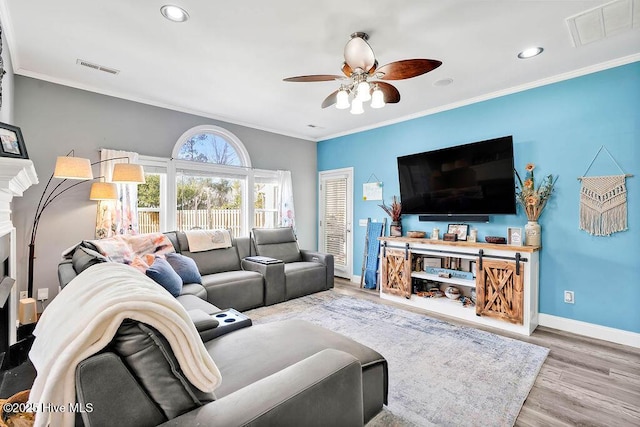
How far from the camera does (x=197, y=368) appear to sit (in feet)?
3.05

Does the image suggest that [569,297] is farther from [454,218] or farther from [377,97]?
[377,97]

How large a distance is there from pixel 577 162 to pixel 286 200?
3970mm

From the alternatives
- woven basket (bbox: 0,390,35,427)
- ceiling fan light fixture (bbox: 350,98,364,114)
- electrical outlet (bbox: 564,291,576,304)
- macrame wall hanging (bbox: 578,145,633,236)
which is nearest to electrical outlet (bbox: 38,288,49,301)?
woven basket (bbox: 0,390,35,427)

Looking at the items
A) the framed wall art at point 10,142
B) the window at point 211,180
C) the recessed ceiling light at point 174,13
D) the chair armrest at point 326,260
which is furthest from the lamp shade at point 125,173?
the chair armrest at point 326,260

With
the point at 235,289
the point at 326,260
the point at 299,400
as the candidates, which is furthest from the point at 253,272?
the point at 299,400

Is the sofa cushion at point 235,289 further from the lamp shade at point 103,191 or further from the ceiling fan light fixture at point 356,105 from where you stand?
the ceiling fan light fixture at point 356,105

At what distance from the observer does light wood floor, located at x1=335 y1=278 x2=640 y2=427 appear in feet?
5.90

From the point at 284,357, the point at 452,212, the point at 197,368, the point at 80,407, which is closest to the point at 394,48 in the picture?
the point at 452,212

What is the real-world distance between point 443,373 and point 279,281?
228 centimetres

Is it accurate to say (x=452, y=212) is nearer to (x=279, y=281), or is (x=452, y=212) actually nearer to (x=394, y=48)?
(x=394, y=48)

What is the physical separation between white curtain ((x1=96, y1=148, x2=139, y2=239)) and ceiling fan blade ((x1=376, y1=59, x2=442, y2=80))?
10.3 ft

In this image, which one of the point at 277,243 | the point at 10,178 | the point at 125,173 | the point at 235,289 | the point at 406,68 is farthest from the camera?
the point at 277,243

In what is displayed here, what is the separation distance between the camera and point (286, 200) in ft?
17.5

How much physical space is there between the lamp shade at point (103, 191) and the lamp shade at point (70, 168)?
39cm
